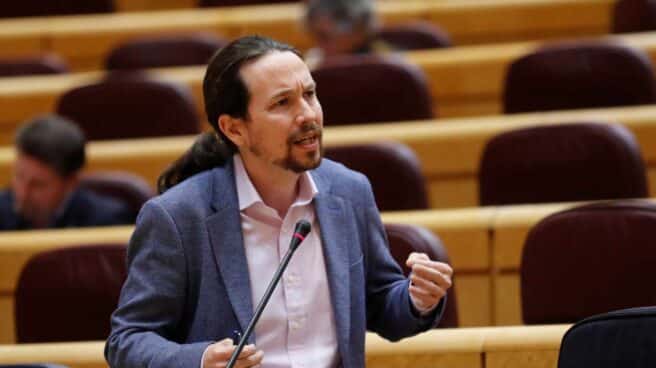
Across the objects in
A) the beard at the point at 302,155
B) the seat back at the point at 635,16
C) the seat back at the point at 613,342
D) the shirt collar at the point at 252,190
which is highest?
the beard at the point at 302,155

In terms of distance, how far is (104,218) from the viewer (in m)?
1.57

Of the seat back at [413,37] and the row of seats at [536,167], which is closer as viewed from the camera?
the row of seats at [536,167]

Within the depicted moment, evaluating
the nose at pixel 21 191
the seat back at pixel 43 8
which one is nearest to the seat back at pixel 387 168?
the nose at pixel 21 191

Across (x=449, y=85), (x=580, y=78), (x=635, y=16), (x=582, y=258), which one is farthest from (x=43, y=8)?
(x=582, y=258)

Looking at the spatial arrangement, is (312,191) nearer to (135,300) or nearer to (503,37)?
(135,300)

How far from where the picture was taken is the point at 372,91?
182 cm

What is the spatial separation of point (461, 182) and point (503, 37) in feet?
2.12

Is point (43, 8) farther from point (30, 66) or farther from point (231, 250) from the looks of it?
point (231, 250)

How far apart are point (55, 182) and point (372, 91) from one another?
0.45 m

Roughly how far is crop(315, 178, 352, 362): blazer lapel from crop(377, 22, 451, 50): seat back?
1.27 metres

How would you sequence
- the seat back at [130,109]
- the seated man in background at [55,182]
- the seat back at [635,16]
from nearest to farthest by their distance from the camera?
the seated man in background at [55,182]
the seat back at [130,109]
the seat back at [635,16]

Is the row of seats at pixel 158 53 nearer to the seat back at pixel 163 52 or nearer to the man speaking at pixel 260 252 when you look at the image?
the seat back at pixel 163 52

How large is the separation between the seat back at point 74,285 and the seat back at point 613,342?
544 mm

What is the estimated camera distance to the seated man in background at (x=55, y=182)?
1.57m
